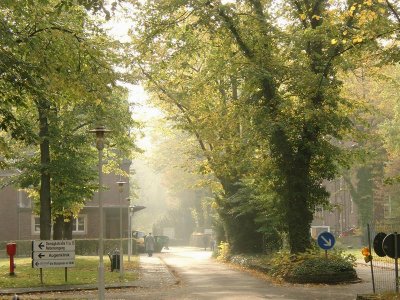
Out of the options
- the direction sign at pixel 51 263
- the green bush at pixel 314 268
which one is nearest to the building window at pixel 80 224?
the green bush at pixel 314 268

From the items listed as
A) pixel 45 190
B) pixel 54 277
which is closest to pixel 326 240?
pixel 54 277

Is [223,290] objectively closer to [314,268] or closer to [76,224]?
[314,268]

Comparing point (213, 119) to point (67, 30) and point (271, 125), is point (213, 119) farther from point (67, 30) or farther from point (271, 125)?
point (67, 30)

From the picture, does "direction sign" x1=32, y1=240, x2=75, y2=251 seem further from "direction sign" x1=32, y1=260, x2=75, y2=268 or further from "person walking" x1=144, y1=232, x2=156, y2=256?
"person walking" x1=144, y1=232, x2=156, y2=256

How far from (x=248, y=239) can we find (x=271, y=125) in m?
13.2

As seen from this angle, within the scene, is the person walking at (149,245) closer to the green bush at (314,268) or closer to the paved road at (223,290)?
the paved road at (223,290)

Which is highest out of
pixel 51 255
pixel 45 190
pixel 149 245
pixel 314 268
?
pixel 45 190

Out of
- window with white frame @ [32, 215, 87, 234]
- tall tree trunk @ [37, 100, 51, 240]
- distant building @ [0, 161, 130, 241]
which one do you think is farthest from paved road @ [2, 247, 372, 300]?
window with white frame @ [32, 215, 87, 234]

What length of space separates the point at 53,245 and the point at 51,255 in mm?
334

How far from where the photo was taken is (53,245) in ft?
65.6

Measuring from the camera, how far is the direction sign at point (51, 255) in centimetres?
1980

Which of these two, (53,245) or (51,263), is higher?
(53,245)

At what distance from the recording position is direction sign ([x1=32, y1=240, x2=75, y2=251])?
65.3 feet

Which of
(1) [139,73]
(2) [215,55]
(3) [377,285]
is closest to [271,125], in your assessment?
(2) [215,55]
